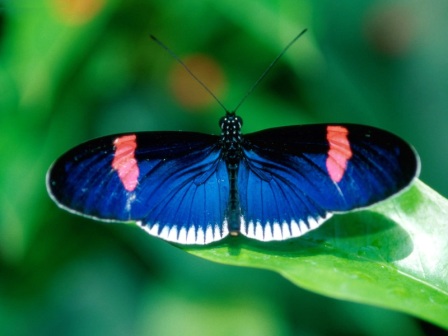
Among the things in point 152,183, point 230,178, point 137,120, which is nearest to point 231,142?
point 230,178

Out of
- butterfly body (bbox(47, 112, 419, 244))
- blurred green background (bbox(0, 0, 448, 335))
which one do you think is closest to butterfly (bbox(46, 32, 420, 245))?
butterfly body (bbox(47, 112, 419, 244))

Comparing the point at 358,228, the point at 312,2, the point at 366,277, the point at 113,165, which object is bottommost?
the point at 366,277

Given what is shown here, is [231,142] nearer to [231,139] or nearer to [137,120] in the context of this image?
[231,139]

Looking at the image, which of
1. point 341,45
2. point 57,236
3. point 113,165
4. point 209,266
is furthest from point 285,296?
point 341,45

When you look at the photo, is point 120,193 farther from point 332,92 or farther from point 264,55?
point 332,92

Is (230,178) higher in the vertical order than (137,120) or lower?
lower

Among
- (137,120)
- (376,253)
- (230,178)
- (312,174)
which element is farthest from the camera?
(137,120)

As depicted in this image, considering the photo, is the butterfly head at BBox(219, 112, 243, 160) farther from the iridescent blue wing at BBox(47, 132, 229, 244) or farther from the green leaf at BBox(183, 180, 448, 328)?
the green leaf at BBox(183, 180, 448, 328)
